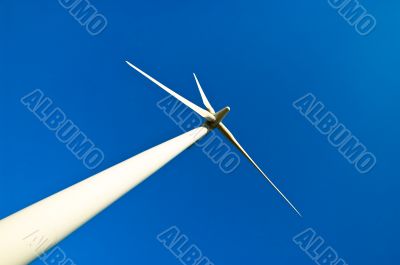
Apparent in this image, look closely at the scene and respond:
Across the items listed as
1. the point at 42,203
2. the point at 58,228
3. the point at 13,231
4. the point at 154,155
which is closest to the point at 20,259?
the point at 13,231

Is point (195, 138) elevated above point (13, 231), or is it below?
above

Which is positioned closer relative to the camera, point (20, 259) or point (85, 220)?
point (20, 259)

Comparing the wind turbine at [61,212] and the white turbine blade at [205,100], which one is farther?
the white turbine blade at [205,100]

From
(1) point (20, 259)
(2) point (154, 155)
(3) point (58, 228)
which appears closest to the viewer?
(1) point (20, 259)

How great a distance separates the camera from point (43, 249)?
244 inches

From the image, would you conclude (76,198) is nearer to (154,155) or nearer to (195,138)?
(154,155)

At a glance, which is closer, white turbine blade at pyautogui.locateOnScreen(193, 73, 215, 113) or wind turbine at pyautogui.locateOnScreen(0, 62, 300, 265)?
wind turbine at pyautogui.locateOnScreen(0, 62, 300, 265)

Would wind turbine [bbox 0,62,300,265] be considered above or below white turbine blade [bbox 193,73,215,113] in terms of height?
below

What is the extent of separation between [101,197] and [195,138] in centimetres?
→ 885

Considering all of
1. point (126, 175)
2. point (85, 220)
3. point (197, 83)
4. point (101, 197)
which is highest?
point (197, 83)

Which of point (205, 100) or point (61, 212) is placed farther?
point (205, 100)

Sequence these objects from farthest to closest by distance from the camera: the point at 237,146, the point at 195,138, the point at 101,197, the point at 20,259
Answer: the point at 237,146
the point at 195,138
the point at 101,197
the point at 20,259

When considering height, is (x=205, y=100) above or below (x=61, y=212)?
above

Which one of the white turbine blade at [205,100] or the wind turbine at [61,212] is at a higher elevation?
the white turbine blade at [205,100]
